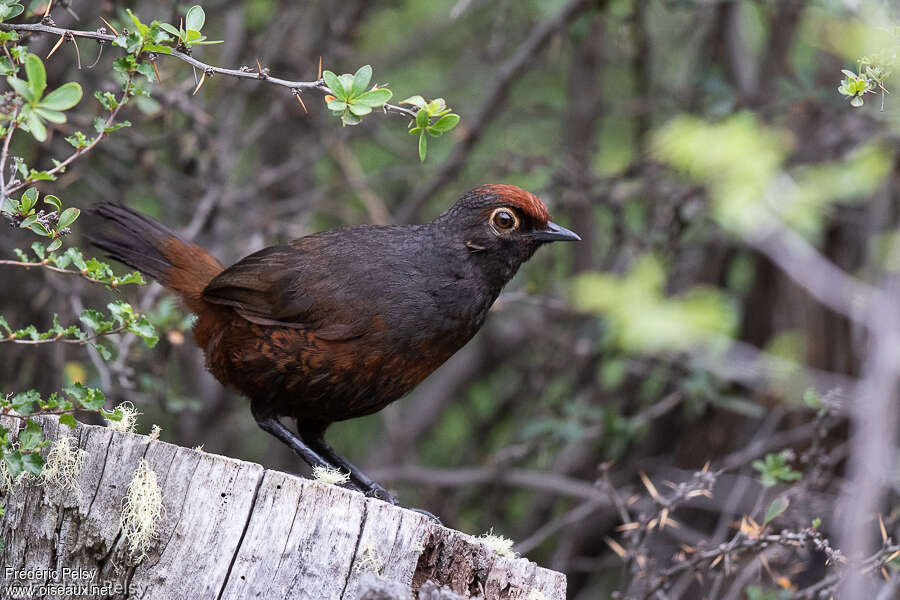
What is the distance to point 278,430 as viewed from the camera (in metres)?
4.20

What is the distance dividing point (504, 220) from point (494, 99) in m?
2.29

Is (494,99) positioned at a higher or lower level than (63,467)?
higher

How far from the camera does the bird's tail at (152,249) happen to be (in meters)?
4.52

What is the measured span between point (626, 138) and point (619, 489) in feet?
9.82

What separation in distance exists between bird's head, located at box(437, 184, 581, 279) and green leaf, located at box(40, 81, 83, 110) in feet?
6.46

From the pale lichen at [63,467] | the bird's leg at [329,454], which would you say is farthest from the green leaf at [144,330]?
the bird's leg at [329,454]

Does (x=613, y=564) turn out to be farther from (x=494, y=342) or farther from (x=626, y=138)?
(x=626, y=138)

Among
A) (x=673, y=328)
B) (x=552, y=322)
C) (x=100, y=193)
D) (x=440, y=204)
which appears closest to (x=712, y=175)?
(x=673, y=328)

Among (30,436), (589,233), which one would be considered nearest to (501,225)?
(30,436)

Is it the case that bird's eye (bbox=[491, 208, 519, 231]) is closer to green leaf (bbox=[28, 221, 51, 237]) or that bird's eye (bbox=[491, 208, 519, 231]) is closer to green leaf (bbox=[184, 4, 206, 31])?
green leaf (bbox=[184, 4, 206, 31])

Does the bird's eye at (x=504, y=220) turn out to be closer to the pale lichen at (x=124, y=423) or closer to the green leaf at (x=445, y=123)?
the green leaf at (x=445, y=123)

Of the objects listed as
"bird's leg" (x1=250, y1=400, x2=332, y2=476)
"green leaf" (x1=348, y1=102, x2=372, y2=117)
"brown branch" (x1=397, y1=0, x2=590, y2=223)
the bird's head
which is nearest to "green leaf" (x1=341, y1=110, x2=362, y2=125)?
"green leaf" (x1=348, y1=102, x2=372, y2=117)

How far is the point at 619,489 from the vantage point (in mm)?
6152

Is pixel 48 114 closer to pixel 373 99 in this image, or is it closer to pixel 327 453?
pixel 373 99
